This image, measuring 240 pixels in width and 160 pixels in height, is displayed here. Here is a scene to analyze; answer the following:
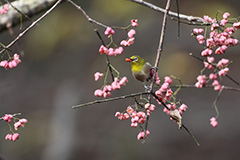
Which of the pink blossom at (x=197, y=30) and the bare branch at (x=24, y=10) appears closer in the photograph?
the pink blossom at (x=197, y=30)

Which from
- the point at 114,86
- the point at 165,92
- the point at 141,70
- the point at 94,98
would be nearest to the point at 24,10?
the point at 141,70

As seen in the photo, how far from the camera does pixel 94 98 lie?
20.6ft

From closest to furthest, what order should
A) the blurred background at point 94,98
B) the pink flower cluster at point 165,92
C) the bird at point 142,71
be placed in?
the pink flower cluster at point 165,92
the bird at point 142,71
the blurred background at point 94,98

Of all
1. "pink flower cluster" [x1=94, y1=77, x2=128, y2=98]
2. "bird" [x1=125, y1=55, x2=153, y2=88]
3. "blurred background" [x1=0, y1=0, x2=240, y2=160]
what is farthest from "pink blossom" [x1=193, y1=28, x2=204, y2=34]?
"blurred background" [x1=0, y1=0, x2=240, y2=160]

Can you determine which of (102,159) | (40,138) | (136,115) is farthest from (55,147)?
(136,115)

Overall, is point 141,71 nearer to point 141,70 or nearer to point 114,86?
point 141,70

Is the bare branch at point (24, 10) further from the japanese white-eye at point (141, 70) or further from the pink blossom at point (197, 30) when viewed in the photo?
the pink blossom at point (197, 30)

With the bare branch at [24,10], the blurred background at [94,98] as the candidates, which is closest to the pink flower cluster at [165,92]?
the bare branch at [24,10]

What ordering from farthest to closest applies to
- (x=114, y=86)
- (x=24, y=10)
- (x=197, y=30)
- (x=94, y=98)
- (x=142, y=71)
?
(x=94, y=98) < (x=24, y=10) < (x=142, y=71) < (x=197, y=30) < (x=114, y=86)

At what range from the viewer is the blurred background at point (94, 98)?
5.48 metres

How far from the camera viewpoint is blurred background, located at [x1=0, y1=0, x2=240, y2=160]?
5477 mm

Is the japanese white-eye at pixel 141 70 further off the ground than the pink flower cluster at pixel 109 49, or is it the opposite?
the pink flower cluster at pixel 109 49

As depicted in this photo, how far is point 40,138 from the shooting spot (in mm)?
6141

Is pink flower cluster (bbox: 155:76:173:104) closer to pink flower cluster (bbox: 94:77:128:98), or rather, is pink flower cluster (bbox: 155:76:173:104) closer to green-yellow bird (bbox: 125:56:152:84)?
pink flower cluster (bbox: 94:77:128:98)
